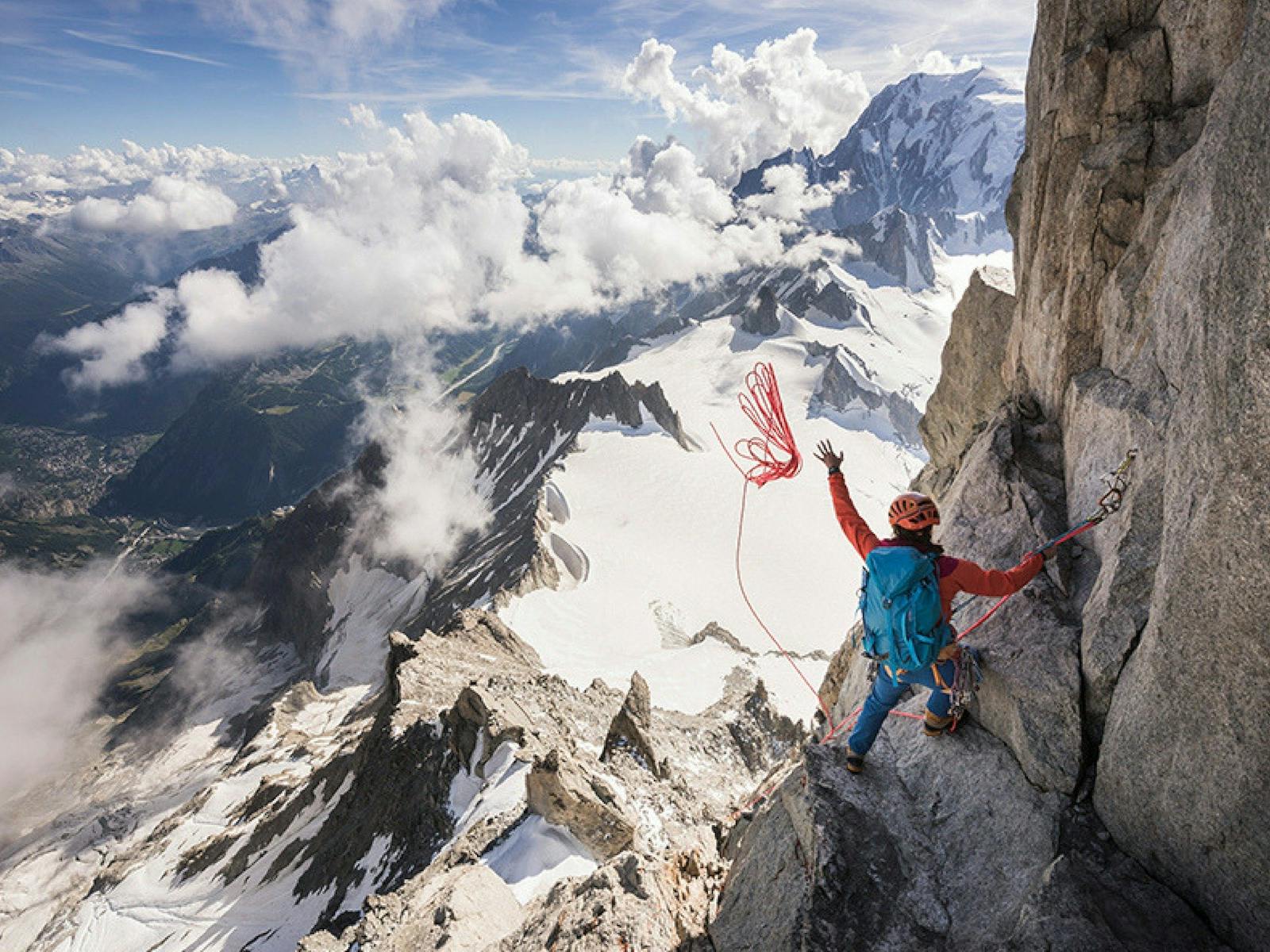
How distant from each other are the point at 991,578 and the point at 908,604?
122 centimetres

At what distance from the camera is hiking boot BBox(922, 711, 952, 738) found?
917 centimetres

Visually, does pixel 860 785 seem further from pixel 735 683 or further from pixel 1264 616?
pixel 735 683

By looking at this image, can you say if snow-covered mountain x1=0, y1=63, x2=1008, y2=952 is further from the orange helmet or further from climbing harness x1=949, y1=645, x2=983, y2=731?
the orange helmet

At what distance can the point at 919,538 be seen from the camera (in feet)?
26.2

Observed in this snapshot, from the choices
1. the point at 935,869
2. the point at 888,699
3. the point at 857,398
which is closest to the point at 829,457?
the point at 888,699

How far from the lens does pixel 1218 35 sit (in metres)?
8.59

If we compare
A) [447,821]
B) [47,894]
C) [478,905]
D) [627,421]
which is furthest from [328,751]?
[627,421]

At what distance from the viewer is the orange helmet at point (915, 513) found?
7.83 meters

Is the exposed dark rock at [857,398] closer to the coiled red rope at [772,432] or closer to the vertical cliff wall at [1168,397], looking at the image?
the vertical cliff wall at [1168,397]

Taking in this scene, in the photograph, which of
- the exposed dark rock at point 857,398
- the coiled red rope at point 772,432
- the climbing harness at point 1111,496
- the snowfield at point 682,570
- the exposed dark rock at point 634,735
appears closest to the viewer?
the climbing harness at point 1111,496

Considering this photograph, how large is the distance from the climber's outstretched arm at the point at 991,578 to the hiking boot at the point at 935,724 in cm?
241

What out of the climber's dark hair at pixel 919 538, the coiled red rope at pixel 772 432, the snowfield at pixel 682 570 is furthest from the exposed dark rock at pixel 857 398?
the climber's dark hair at pixel 919 538

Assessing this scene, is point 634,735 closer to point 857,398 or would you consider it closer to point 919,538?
point 919,538

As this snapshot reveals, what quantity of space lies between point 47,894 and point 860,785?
101 metres
